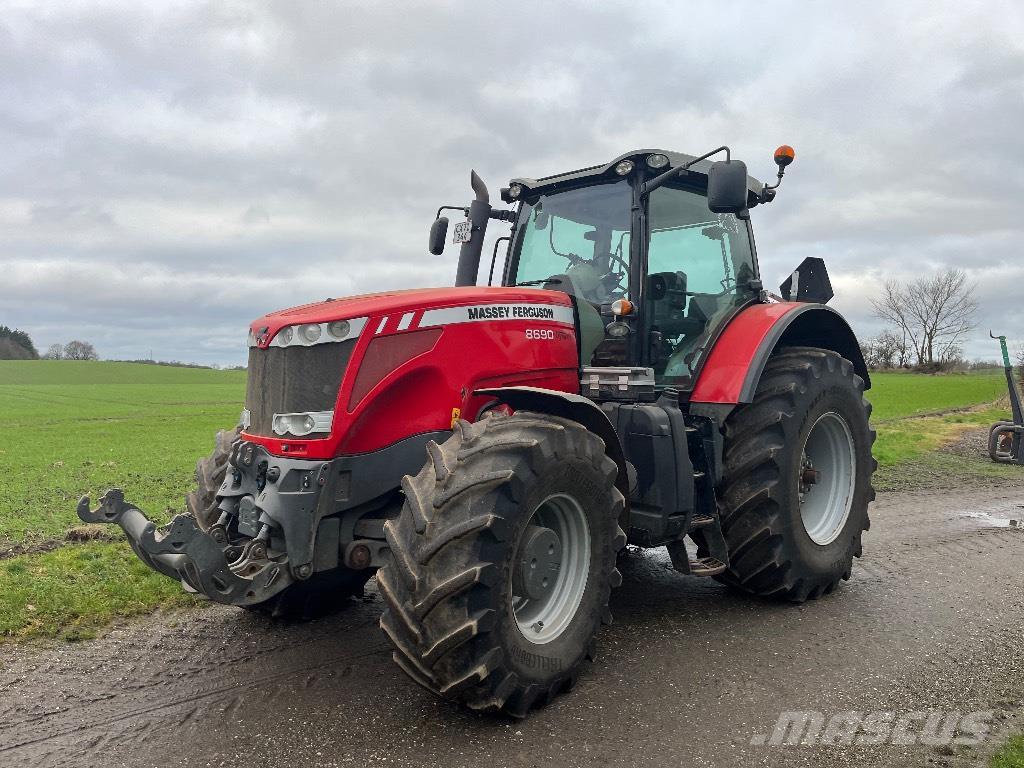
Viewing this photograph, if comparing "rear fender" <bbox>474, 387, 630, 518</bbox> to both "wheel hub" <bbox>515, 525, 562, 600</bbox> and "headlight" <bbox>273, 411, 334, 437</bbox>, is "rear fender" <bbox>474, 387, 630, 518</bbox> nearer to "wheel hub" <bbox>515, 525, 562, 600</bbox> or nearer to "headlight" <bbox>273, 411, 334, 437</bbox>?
"wheel hub" <bbox>515, 525, 562, 600</bbox>

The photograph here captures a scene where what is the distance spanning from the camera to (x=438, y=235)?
18.5 ft

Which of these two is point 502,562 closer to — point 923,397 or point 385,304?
point 385,304

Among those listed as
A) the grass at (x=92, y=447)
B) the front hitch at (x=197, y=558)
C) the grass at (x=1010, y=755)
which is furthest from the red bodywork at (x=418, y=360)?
the grass at (x=92, y=447)

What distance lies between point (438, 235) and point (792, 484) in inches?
112

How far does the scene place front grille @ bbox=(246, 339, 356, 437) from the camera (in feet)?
12.0

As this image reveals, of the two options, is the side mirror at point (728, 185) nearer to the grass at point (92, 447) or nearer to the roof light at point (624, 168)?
the roof light at point (624, 168)

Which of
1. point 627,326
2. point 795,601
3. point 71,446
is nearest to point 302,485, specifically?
point 627,326

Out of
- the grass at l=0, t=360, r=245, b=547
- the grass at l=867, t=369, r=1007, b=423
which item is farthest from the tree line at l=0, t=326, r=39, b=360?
the grass at l=867, t=369, r=1007, b=423

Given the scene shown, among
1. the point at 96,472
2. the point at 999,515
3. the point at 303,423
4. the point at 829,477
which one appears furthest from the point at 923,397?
the point at 303,423

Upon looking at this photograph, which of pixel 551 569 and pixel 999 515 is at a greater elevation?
pixel 551 569

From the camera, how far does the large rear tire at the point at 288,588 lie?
4445mm

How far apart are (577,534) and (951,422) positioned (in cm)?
1933

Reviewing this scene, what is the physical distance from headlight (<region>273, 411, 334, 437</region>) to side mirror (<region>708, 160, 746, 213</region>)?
2368 mm

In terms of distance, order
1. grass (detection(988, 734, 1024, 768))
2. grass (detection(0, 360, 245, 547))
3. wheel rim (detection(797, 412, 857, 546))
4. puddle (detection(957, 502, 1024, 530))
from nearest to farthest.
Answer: grass (detection(988, 734, 1024, 768))
wheel rim (detection(797, 412, 857, 546))
puddle (detection(957, 502, 1024, 530))
grass (detection(0, 360, 245, 547))
